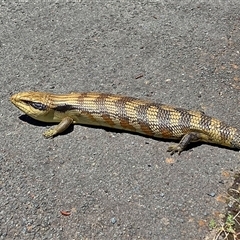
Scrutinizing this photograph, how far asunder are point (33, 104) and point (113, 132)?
1118mm

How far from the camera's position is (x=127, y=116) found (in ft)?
20.0

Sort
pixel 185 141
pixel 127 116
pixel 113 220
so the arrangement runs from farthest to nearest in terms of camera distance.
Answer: pixel 127 116 → pixel 185 141 → pixel 113 220

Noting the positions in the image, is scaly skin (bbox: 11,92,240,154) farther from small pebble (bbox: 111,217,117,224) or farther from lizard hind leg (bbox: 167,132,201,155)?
small pebble (bbox: 111,217,117,224)

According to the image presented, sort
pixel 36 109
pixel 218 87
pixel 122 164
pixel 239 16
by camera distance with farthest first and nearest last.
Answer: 1. pixel 239 16
2. pixel 218 87
3. pixel 36 109
4. pixel 122 164

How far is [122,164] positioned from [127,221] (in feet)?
2.88

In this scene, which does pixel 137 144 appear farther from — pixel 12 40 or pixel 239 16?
pixel 239 16

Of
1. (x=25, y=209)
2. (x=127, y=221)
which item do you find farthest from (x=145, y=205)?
(x=25, y=209)

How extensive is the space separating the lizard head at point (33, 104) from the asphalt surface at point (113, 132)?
0.61 feet

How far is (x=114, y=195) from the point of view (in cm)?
543

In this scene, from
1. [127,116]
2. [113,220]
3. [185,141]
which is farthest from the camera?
[127,116]

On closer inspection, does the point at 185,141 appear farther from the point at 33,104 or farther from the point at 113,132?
the point at 33,104

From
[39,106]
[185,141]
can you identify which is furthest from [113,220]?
[39,106]

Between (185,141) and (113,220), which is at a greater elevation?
(113,220)

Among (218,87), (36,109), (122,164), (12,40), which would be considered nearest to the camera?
(122,164)
